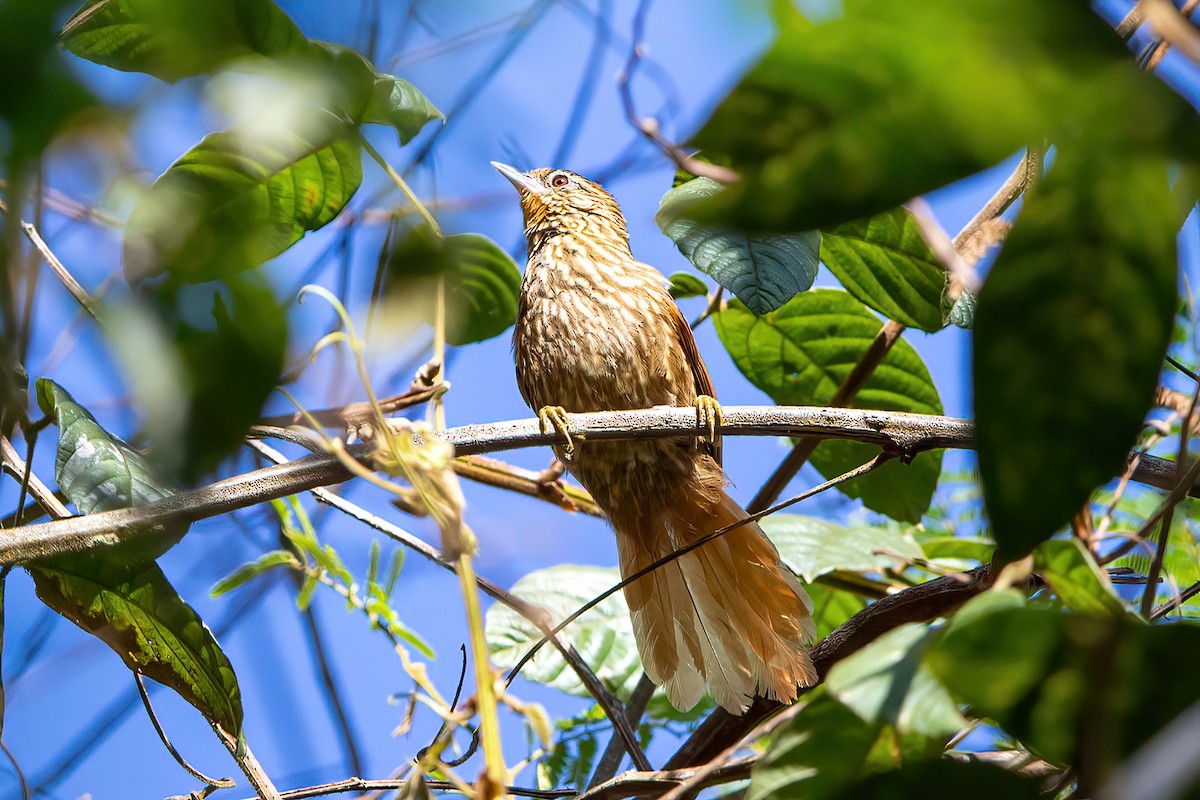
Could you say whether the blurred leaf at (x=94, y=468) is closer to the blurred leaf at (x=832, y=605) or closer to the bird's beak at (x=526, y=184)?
the blurred leaf at (x=832, y=605)

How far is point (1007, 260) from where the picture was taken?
1.83 feet

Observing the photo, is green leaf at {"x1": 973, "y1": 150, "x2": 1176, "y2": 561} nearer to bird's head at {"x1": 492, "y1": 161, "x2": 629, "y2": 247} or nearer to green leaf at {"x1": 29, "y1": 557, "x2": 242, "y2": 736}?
green leaf at {"x1": 29, "y1": 557, "x2": 242, "y2": 736}

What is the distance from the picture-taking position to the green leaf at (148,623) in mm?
1728

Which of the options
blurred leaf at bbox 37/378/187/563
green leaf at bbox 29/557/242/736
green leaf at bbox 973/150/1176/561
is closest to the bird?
green leaf at bbox 29/557/242/736

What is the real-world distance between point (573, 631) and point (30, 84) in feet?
8.06

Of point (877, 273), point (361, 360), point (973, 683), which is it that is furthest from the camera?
point (877, 273)

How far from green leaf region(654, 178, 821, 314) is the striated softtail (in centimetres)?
74

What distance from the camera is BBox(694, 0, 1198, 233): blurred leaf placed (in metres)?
A: 0.49

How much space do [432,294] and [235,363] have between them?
22 cm

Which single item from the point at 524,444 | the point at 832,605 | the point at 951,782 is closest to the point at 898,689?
the point at 951,782

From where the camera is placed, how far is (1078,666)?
2.22 ft

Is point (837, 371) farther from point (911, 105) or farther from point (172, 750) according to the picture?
point (911, 105)

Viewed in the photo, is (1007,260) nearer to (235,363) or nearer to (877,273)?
(235,363)

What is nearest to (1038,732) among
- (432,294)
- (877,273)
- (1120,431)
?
(1120,431)
